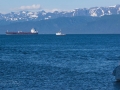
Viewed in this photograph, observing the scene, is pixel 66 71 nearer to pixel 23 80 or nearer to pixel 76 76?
pixel 76 76

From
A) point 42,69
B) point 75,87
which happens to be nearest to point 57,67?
point 42,69

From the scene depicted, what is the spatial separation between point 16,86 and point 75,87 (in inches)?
186

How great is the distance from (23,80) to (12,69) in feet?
31.0

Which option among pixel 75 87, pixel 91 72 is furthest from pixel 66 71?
pixel 75 87

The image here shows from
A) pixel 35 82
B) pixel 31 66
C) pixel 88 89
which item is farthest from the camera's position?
pixel 31 66

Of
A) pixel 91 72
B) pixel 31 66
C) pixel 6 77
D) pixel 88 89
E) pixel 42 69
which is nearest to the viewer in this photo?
pixel 88 89

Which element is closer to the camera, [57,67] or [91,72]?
[91,72]

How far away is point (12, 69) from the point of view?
4784cm

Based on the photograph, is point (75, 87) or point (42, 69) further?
point (42, 69)

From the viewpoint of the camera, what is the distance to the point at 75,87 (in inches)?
1384

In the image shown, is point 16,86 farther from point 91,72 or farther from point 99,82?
point 91,72

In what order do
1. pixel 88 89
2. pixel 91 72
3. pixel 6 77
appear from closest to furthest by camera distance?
pixel 88 89, pixel 6 77, pixel 91 72

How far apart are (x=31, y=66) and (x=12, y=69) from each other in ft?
11.0

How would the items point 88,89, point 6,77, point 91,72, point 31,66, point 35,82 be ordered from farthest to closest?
point 31,66 → point 91,72 → point 6,77 → point 35,82 → point 88,89
